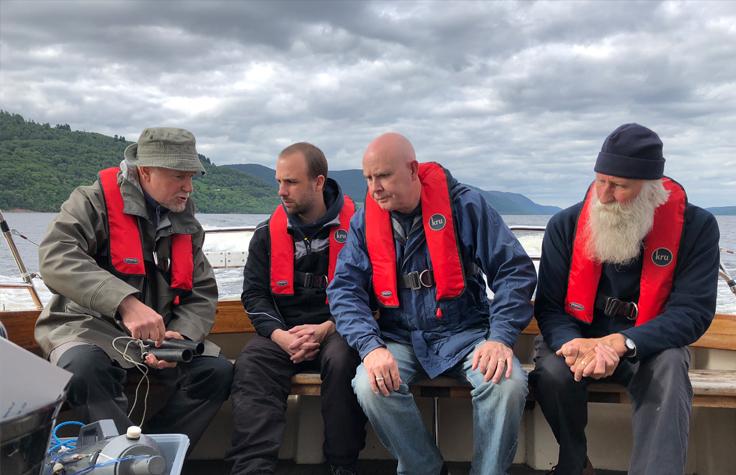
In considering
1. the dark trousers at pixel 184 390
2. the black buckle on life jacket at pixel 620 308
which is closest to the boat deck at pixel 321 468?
the dark trousers at pixel 184 390

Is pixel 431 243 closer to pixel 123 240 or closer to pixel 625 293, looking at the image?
pixel 625 293

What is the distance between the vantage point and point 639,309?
2.77 meters

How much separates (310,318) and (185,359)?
2.52 feet

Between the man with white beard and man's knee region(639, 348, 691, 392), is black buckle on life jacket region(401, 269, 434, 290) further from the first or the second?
man's knee region(639, 348, 691, 392)

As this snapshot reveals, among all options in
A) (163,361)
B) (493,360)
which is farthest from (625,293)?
(163,361)

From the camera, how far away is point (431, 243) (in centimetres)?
291

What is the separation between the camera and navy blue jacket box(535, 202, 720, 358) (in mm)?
2631

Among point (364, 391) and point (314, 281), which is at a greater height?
point (314, 281)

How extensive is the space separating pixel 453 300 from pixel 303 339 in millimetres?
699

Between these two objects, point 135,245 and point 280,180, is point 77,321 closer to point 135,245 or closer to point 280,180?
point 135,245

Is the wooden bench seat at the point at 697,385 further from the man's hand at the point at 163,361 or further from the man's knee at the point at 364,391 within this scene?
the man's hand at the point at 163,361

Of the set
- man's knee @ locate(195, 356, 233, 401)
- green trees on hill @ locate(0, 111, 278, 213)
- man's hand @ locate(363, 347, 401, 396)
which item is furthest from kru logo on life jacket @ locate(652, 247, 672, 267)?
green trees on hill @ locate(0, 111, 278, 213)

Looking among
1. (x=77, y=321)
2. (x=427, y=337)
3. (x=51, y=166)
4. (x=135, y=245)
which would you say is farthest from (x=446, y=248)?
(x=51, y=166)

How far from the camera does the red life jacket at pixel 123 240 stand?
9.87 feet
